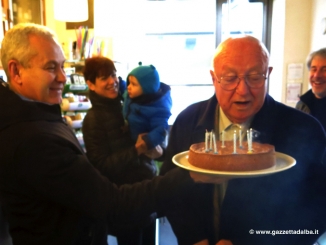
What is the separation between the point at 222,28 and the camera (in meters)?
3.52

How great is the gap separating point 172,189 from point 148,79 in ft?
3.04

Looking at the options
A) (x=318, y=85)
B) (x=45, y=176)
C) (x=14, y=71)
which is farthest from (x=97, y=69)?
(x=318, y=85)

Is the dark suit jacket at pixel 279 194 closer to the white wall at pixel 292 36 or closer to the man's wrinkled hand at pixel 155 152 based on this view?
the man's wrinkled hand at pixel 155 152

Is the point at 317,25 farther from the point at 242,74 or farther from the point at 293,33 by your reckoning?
the point at 242,74

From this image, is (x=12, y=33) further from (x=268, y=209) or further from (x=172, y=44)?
(x=172, y=44)

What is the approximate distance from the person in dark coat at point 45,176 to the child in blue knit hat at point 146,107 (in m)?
0.72

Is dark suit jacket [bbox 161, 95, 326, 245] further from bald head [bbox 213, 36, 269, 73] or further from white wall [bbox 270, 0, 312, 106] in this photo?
white wall [bbox 270, 0, 312, 106]

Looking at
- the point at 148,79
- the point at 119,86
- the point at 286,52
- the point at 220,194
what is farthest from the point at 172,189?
the point at 286,52

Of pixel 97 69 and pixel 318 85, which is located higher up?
pixel 97 69

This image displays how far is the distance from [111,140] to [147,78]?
42 cm

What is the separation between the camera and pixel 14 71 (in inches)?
42.4

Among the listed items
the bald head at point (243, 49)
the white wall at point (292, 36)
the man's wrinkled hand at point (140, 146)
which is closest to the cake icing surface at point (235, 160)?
the bald head at point (243, 49)

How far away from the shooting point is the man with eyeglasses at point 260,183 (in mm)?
1000

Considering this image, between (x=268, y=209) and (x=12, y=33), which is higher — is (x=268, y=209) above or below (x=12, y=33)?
below
